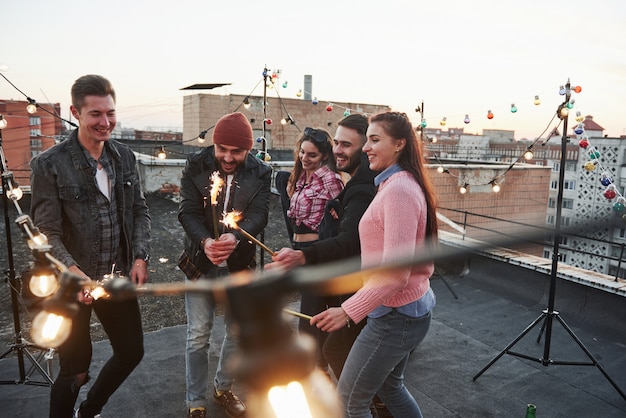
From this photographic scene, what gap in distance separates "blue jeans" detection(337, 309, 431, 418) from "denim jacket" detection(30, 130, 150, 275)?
141cm

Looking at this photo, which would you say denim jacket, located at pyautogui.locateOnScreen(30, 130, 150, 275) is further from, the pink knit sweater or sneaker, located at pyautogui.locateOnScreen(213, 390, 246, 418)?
the pink knit sweater

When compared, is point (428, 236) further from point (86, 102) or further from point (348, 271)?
point (86, 102)

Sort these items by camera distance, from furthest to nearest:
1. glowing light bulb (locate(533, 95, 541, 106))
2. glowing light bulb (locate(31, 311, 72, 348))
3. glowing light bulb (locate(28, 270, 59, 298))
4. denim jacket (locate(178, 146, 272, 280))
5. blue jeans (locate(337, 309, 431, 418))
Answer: glowing light bulb (locate(533, 95, 541, 106)) < denim jacket (locate(178, 146, 272, 280)) < blue jeans (locate(337, 309, 431, 418)) < glowing light bulb (locate(28, 270, 59, 298)) < glowing light bulb (locate(31, 311, 72, 348))

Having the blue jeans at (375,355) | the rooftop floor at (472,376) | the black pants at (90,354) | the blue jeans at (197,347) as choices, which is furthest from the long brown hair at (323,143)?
the rooftop floor at (472,376)

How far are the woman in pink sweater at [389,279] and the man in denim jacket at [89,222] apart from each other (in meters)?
1.16

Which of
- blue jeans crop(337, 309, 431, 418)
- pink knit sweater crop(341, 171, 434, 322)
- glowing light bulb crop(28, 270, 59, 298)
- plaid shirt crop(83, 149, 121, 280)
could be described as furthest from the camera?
plaid shirt crop(83, 149, 121, 280)

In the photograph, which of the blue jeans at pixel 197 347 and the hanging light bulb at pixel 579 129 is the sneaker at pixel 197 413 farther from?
the hanging light bulb at pixel 579 129

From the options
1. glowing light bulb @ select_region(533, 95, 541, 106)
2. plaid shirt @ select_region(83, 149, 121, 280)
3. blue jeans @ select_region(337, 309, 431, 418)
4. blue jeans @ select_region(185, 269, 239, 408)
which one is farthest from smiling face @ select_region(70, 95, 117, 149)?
glowing light bulb @ select_region(533, 95, 541, 106)

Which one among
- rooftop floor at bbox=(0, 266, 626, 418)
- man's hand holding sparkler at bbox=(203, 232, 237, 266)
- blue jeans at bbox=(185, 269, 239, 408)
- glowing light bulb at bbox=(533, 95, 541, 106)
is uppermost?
glowing light bulb at bbox=(533, 95, 541, 106)

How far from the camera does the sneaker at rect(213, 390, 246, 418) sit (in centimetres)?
291

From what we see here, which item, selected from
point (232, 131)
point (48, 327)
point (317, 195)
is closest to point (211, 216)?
point (232, 131)

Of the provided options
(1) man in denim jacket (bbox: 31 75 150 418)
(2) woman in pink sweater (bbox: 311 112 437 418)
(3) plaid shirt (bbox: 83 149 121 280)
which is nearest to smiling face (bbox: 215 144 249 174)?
(1) man in denim jacket (bbox: 31 75 150 418)

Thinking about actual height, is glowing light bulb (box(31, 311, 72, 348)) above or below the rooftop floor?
above

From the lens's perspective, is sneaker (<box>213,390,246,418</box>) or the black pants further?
sneaker (<box>213,390,246,418</box>)
